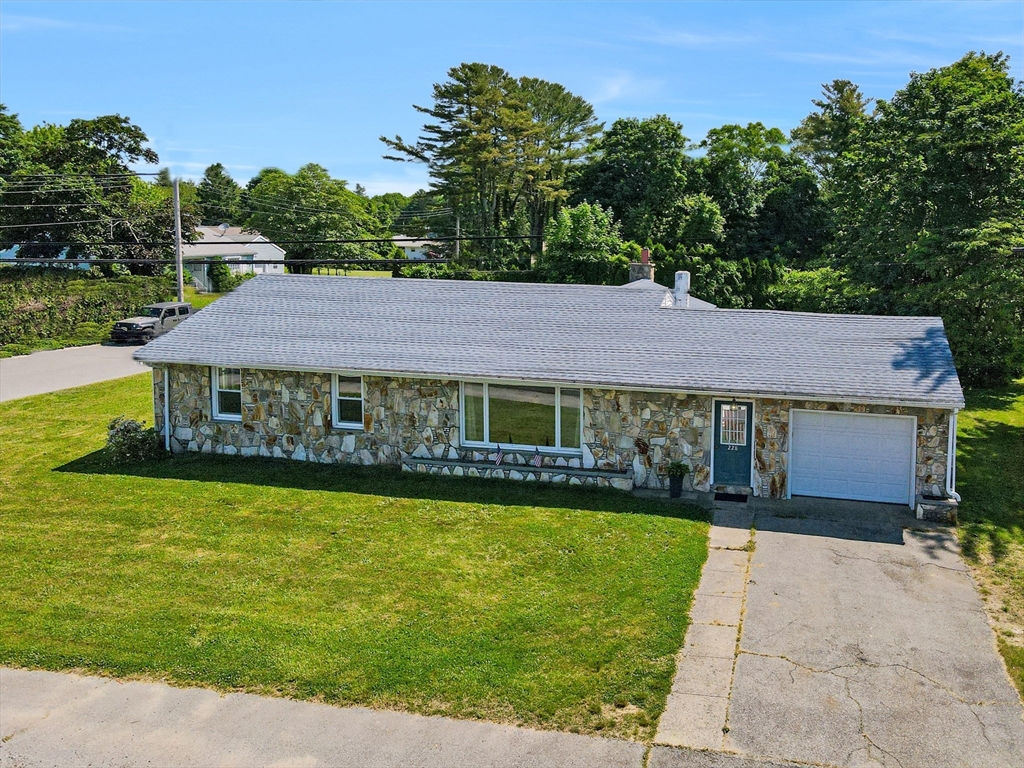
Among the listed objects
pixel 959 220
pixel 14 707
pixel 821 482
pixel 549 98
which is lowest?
pixel 14 707

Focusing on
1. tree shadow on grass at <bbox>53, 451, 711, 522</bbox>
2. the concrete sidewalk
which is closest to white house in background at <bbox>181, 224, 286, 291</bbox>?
tree shadow on grass at <bbox>53, 451, 711, 522</bbox>

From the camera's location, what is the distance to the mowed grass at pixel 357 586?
1012cm

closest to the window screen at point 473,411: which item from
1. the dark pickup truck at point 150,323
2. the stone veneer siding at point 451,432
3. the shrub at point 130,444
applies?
the stone veneer siding at point 451,432

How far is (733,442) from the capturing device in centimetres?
1698

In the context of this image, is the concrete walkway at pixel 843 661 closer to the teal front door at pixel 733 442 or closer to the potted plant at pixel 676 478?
the potted plant at pixel 676 478

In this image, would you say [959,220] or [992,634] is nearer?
[992,634]

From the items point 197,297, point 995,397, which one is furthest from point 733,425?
point 197,297

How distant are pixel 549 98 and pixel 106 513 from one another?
159ft

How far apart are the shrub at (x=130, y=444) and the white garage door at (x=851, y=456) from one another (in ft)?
46.8

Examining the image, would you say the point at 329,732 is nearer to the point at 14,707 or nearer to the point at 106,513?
the point at 14,707

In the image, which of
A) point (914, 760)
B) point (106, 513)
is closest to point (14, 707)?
point (106, 513)

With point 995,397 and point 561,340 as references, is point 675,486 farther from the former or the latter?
point 995,397

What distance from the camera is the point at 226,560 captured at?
13836 mm

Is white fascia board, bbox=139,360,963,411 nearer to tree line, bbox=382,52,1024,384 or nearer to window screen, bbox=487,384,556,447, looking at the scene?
window screen, bbox=487,384,556,447
